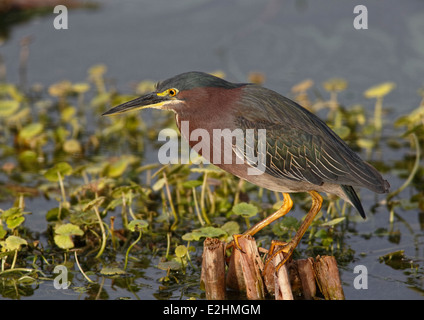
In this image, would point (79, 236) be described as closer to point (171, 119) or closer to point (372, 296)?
point (372, 296)

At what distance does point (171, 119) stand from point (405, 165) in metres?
3.15

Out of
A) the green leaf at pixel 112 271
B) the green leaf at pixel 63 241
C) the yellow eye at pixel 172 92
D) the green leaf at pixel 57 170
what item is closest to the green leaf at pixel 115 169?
the green leaf at pixel 57 170

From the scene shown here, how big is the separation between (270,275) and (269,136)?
103 cm

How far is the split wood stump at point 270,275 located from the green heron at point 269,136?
16cm

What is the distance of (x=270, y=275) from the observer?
5.43m

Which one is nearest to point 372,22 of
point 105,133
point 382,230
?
point 105,133

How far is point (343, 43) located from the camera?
42.1 feet

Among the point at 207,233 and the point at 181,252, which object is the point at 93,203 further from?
the point at 207,233

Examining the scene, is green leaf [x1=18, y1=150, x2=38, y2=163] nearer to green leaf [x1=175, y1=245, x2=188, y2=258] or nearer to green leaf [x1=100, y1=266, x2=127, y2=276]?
green leaf [x1=100, y1=266, x2=127, y2=276]

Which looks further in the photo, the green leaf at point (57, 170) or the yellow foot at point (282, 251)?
the green leaf at point (57, 170)

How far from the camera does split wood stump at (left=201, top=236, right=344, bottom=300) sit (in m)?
5.23

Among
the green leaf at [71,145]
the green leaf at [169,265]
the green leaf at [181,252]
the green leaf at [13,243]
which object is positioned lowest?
the green leaf at [169,265]

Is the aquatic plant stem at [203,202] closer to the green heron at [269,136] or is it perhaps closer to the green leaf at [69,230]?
the green heron at [269,136]

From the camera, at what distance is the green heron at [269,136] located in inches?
216
